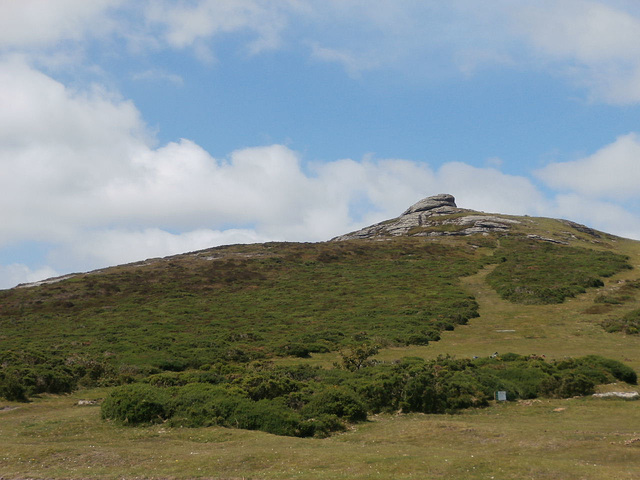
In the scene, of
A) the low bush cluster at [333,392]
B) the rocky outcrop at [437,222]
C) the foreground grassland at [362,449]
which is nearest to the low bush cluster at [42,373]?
the foreground grassland at [362,449]

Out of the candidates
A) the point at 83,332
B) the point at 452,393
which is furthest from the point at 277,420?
the point at 83,332

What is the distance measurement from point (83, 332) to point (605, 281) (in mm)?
62225

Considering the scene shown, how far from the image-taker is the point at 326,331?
153ft

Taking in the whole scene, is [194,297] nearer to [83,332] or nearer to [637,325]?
[83,332]

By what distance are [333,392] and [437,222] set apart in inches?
4346

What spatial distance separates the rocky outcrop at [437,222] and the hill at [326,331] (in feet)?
39.2

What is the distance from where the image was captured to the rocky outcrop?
4599 inches

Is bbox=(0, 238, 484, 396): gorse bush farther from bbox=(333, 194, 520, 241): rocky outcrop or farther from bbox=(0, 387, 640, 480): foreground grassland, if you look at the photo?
bbox=(333, 194, 520, 241): rocky outcrop

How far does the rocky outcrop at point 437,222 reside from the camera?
4599 inches

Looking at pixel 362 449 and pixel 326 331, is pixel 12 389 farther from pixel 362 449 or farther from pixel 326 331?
pixel 326 331

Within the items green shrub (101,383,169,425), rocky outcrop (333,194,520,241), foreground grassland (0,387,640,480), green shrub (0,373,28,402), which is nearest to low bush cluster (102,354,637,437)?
green shrub (101,383,169,425)

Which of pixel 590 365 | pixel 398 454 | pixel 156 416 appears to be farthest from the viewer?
pixel 590 365

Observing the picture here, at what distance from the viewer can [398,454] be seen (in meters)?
15.5

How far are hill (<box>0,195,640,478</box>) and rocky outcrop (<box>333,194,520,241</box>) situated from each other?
11959mm
